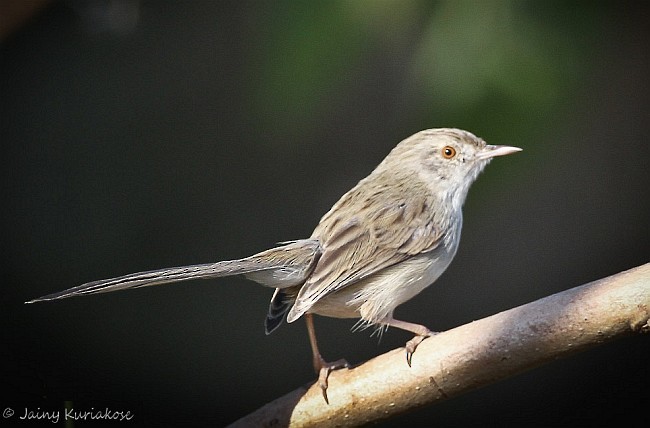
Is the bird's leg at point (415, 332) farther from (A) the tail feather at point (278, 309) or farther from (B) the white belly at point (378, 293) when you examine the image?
(A) the tail feather at point (278, 309)

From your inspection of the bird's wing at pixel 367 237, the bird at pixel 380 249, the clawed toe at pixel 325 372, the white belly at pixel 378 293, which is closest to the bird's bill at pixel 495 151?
the bird at pixel 380 249

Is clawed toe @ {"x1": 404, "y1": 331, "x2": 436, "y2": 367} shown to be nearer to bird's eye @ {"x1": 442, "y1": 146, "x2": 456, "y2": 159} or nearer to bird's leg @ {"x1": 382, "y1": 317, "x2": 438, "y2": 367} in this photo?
bird's leg @ {"x1": 382, "y1": 317, "x2": 438, "y2": 367}

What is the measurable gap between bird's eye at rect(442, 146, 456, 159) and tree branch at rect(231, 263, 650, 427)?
139cm

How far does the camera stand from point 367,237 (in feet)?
13.6

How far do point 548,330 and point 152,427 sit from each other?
3.72 meters

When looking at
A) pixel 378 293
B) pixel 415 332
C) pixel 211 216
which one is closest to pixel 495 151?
pixel 378 293

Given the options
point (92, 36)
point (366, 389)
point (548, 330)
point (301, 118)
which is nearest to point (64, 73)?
point (92, 36)

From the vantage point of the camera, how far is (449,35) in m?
4.09

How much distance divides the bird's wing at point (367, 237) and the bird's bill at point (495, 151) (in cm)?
35

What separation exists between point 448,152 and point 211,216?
2338 millimetres

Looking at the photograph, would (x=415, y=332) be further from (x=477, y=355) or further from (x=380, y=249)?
(x=477, y=355)

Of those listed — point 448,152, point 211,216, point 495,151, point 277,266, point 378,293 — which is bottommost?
Answer: point 378,293

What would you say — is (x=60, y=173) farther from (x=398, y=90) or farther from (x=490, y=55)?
(x=490, y=55)

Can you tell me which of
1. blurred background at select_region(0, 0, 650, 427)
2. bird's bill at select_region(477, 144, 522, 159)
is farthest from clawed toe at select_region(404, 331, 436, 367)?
blurred background at select_region(0, 0, 650, 427)
